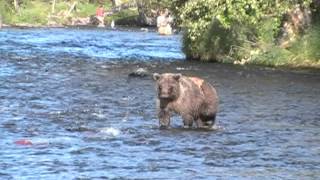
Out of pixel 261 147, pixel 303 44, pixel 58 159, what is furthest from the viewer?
pixel 303 44

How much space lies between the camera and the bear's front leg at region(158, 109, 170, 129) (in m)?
16.3

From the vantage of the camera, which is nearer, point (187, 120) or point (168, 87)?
point (168, 87)

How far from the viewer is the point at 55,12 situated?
3900 inches

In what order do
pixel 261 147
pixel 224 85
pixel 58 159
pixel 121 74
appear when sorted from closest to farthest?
pixel 58 159 → pixel 261 147 → pixel 224 85 → pixel 121 74

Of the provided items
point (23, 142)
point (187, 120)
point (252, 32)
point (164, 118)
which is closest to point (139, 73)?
point (252, 32)

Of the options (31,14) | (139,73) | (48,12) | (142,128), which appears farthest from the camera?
(48,12)

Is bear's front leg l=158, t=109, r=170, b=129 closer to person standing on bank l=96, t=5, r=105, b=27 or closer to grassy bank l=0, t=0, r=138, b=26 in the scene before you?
grassy bank l=0, t=0, r=138, b=26

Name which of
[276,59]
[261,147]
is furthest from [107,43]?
[261,147]

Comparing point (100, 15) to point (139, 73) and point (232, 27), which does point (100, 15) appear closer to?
point (232, 27)

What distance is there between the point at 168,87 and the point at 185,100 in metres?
0.50

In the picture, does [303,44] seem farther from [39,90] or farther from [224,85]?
[39,90]

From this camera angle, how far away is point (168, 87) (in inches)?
624

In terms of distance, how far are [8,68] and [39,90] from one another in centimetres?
822

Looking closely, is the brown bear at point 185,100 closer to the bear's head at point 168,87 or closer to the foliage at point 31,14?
the bear's head at point 168,87
